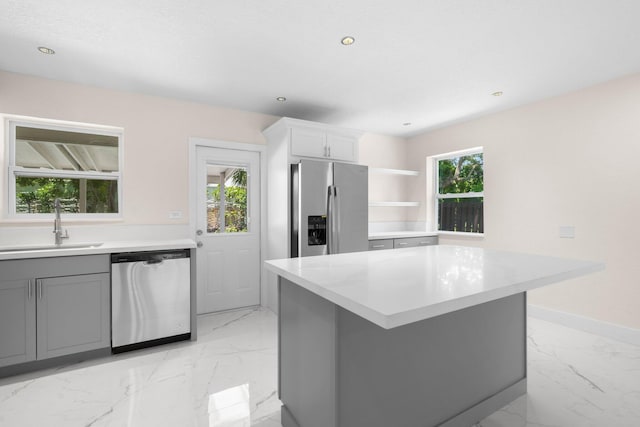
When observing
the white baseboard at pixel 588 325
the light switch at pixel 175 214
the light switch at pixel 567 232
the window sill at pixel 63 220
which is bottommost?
the white baseboard at pixel 588 325

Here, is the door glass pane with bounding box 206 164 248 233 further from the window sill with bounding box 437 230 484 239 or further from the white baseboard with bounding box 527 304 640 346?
the white baseboard with bounding box 527 304 640 346

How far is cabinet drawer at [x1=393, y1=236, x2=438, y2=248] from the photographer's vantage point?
4161 millimetres

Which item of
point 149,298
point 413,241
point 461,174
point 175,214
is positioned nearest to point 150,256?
point 149,298

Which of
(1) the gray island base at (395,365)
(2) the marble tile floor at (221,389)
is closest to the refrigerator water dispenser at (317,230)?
(2) the marble tile floor at (221,389)

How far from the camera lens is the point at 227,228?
373 centimetres

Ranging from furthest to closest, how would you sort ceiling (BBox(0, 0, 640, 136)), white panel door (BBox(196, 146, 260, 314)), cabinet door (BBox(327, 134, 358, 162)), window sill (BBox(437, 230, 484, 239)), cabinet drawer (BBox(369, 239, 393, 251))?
window sill (BBox(437, 230, 484, 239)) < cabinet drawer (BBox(369, 239, 393, 251)) < cabinet door (BBox(327, 134, 358, 162)) < white panel door (BBox(196, 146, 260, 314)) < ceiling (BBox(0, 0, 640, 136))

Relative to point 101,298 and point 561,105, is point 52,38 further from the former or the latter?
point 561,105

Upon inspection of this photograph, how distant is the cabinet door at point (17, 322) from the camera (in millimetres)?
2201

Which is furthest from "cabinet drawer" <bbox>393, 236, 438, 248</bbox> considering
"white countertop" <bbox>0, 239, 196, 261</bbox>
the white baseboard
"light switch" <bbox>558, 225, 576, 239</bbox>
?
"white countertop" <bbox>0, 239, 196, 261</bbox>

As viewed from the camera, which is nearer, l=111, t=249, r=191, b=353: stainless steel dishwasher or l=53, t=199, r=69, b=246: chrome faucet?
l=111, t=249, r=191, b=353: stainless steel dishwasher

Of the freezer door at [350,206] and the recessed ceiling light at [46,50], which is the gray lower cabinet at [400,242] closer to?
the freezer door at [350,206]

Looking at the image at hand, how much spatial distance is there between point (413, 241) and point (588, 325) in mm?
2006

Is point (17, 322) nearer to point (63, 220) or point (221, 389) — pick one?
point (63, 220)

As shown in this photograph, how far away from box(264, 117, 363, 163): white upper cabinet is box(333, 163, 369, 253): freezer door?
29 centimetres
